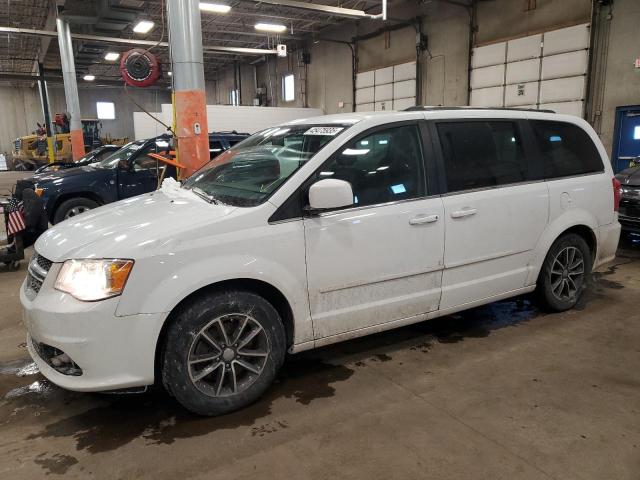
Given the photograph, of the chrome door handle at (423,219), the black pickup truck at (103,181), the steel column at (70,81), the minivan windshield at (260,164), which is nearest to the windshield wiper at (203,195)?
the minivan windshield at (260,164)

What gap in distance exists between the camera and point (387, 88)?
15.8 m

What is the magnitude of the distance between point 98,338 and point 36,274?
0.66m

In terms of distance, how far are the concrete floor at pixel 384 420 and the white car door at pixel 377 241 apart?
17.1 inches

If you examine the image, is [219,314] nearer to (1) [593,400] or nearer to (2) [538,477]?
(2) [538,477]

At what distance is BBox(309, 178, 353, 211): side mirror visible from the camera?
262 cm

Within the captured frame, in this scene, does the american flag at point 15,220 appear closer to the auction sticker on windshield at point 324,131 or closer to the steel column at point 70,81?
the auction sticker on windshield at point 324,131

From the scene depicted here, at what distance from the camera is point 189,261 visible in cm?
244

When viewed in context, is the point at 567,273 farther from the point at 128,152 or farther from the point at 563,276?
the point at 128,152

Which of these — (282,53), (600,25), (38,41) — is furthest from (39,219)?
(38,41)

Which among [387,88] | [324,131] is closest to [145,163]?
[324,131]

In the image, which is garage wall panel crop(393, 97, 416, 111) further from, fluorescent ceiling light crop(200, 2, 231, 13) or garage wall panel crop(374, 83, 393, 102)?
fluorescent ceiling light crop(200, 2, 231, 13)

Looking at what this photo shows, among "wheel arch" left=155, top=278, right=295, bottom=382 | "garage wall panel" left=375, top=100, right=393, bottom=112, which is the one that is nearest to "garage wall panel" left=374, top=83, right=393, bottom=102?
"garage wall panel" left=375, top=100, right=393, bottom=112

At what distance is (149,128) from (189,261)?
15641mm

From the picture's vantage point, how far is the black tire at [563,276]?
3945mm
